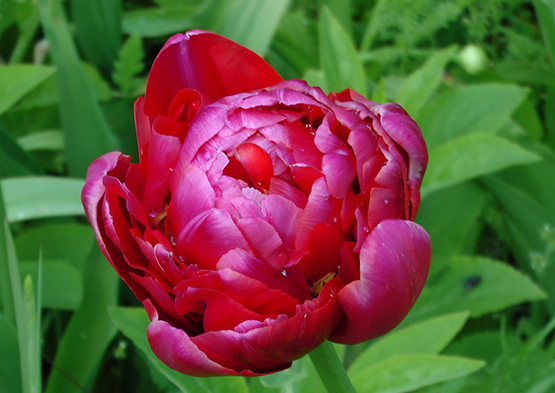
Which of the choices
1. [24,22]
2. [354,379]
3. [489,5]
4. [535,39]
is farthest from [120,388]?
[535,39]

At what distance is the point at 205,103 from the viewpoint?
628mm

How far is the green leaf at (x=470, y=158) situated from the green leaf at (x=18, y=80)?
721 mm

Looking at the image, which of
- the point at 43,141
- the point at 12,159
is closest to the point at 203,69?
the point at 12,159

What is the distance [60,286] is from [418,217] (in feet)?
2.24

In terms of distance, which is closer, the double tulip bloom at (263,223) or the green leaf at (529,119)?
the double tulip bloom at (263,223)

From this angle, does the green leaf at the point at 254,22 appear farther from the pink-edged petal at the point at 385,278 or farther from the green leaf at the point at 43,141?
the pink-edged petal at the point at 385,278

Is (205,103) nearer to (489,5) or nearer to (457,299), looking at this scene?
(457,299)

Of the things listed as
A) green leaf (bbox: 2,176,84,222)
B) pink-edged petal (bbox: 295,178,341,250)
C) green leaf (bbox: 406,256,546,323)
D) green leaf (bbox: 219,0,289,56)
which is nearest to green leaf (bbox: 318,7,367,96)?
green leaf (bbox: 219,0,289,56)

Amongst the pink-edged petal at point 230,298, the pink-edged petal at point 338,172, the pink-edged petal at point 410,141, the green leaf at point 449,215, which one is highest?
the pink-edged petal at point 410,141

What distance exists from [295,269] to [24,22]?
4.63ft

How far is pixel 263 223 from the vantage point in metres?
0.52

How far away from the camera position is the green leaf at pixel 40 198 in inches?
38.6

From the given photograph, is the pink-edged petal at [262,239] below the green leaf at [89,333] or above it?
above

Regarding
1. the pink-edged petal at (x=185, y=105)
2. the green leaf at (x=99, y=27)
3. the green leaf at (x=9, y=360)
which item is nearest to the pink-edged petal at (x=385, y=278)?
the pink-edged petal at (x=185, y=105)
